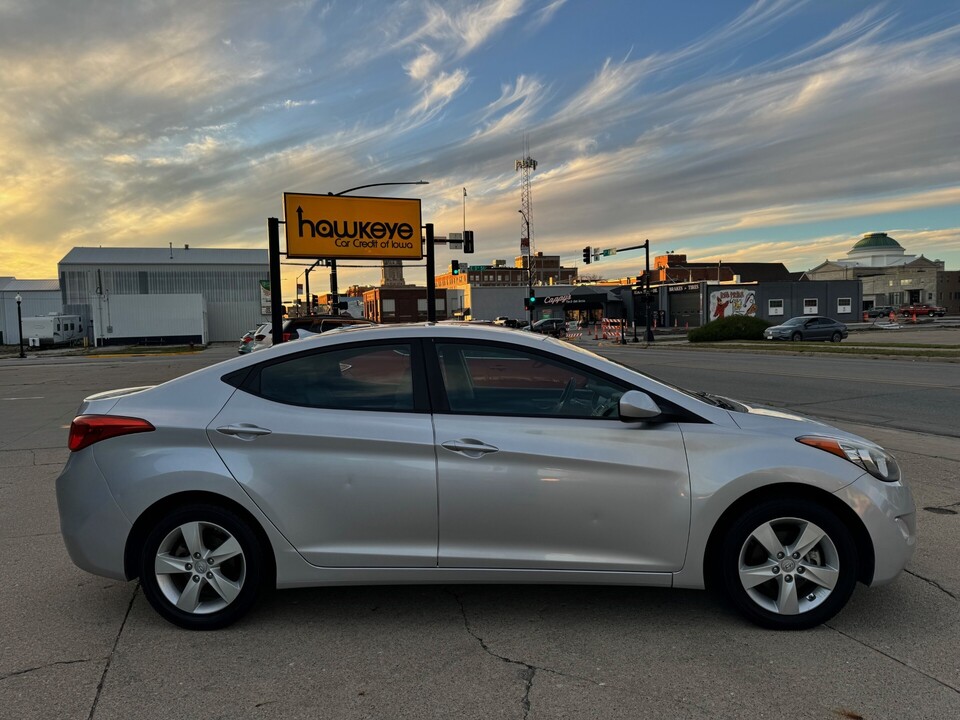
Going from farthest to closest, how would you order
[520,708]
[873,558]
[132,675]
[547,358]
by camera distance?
[547,358], [873,558], [132,675], [520,708]

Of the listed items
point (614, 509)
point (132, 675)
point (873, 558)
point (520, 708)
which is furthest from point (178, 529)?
point (873, 558)

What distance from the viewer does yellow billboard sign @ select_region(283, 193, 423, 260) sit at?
1758 centimetres

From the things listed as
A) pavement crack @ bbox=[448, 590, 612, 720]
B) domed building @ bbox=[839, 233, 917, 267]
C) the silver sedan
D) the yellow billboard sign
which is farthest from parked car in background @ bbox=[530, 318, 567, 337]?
domed building @ bbox=[839, 233, 917, 267]

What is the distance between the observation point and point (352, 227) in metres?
18.2

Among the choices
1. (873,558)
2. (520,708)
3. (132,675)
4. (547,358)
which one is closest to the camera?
(520,708)

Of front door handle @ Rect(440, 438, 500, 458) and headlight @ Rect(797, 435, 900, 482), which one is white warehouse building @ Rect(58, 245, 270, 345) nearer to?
front door handle @ Rect(440, 438, 500, 458)

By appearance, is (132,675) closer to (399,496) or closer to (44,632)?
(44,632)

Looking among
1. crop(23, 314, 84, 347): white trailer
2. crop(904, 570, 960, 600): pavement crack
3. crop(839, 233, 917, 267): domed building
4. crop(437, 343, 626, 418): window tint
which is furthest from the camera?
crop(839, 233, 917, 267): domed building

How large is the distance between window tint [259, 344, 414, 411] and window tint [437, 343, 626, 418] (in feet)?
0.82

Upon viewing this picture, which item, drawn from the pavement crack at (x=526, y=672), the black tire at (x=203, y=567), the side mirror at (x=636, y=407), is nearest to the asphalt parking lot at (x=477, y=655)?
the pavement crack at (x=526, y=672)

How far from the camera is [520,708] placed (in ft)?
8.71

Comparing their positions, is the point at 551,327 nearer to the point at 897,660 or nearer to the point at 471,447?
the point at 471,447

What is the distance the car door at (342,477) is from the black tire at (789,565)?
1.57 m

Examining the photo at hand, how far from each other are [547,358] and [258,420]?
5.25 ft
